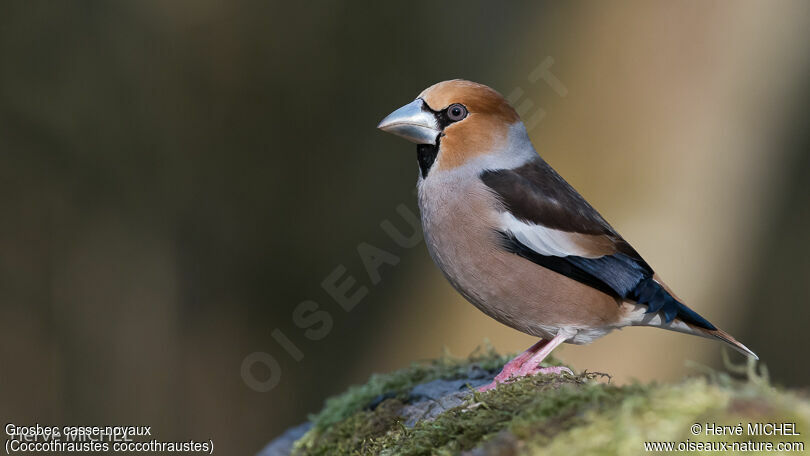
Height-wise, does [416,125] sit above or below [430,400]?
above

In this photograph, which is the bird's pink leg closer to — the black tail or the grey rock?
the grey rock

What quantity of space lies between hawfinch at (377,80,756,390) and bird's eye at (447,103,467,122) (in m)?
0.15

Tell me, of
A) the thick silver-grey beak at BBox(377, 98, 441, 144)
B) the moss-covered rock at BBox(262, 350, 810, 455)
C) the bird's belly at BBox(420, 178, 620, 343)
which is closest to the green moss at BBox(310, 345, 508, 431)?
the bird's belly at BBox(420, 178, 620, 343)

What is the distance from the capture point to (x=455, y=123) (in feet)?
12.7

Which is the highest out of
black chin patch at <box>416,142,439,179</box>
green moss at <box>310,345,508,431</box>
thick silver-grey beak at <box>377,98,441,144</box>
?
thick silver-grey beak at <box>377,98,441,144</box>

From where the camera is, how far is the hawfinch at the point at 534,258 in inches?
135

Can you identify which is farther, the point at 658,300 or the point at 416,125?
the point at 416,125

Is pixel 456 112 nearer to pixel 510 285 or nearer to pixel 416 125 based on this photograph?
pixel 416 125

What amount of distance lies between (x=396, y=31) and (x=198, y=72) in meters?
1.90

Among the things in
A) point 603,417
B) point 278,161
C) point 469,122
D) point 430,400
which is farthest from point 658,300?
point 278,161

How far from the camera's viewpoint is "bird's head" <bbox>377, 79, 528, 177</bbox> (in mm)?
3836

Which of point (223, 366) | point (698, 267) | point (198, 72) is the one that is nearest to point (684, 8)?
point (698, 267)

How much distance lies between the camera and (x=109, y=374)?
7090 mm

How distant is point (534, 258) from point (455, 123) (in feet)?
2.89
